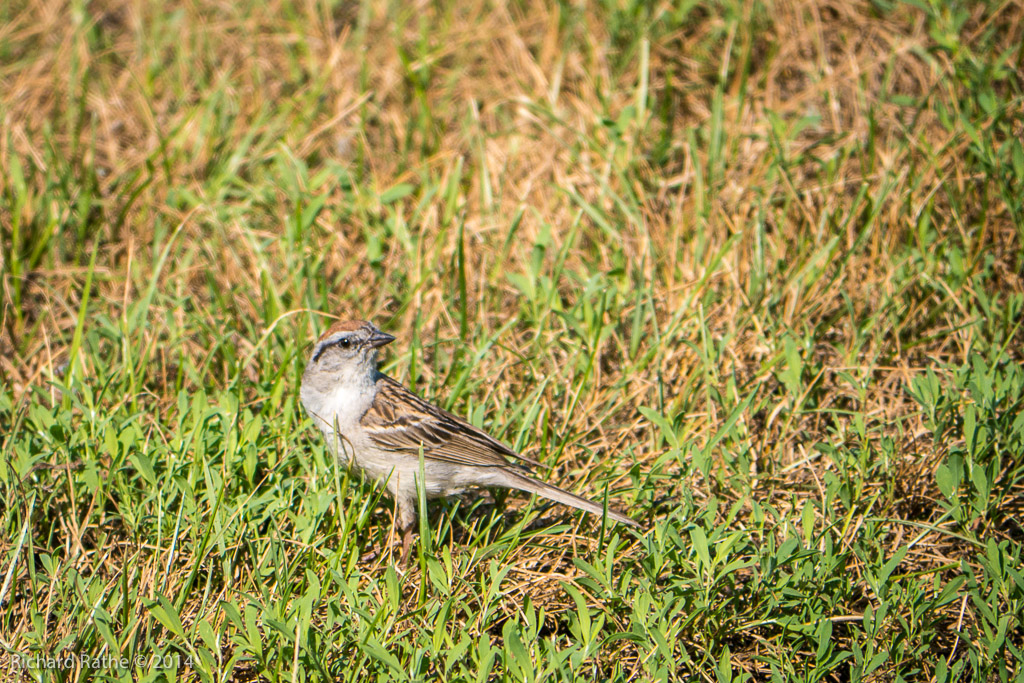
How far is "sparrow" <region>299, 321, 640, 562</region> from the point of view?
434 cm

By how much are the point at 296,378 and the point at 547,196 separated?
7.77ft

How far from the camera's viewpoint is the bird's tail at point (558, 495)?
13.2 feet

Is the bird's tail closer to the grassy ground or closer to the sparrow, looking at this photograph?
the sparrow

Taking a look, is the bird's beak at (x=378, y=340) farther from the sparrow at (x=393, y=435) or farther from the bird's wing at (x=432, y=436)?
the bird's wing at (x=432, y=436)

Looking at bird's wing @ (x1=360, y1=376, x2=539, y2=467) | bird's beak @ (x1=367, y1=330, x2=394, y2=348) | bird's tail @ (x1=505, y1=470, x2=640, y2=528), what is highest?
bird's beak @ (x1=367, y1=330, x2=394, y2=348)

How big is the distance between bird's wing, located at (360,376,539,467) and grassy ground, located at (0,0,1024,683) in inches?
10.9

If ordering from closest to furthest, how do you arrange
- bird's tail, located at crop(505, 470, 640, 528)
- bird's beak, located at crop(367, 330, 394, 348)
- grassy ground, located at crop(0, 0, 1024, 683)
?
grassy ground, located at crop(0, 0, 1024, 683) < bird's tail, located at crop(505, 470, 640, 528) < bird's beak, located at crop(367, 330, 394, 348)

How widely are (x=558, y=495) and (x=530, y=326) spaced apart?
1510mm

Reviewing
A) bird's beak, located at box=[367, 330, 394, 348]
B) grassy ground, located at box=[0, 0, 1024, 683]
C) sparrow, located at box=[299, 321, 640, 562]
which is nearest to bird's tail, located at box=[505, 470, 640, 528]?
sparrow, located at box=[299, 321, 640, 562]

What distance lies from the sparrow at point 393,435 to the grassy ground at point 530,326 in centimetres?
17

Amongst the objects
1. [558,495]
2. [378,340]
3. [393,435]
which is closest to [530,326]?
[378,340]

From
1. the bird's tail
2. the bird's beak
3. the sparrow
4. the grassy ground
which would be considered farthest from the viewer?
the bird's beak

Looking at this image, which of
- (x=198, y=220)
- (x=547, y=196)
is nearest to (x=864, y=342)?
(x=547, y=196)

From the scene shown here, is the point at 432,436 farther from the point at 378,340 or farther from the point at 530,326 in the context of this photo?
the point at 530,326
